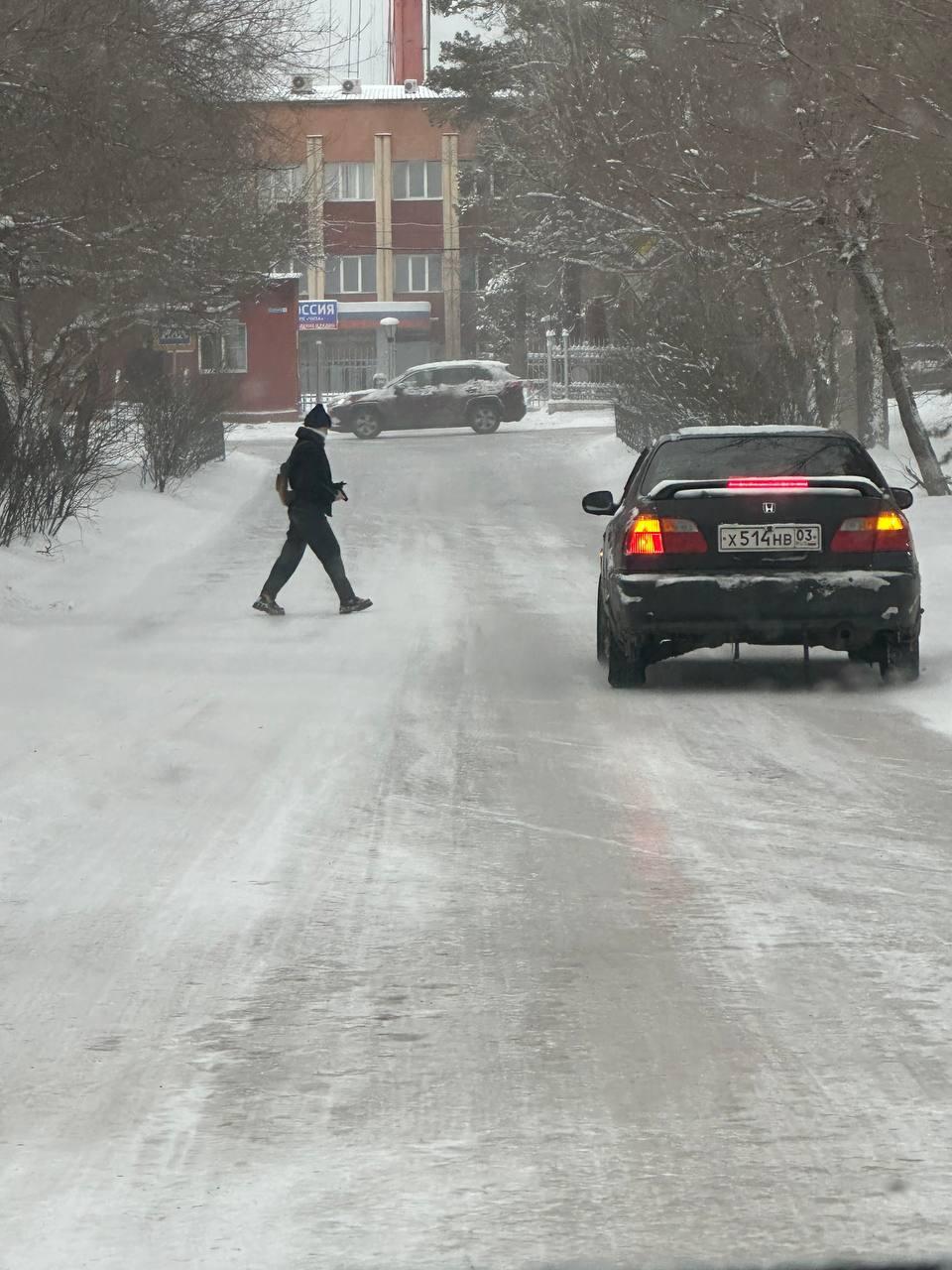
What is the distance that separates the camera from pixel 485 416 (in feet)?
167

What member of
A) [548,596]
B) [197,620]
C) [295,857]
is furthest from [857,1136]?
[548,596]

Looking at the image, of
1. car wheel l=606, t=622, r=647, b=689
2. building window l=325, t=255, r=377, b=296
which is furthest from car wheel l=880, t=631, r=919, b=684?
building window l=325, t=255, r=377, b=296

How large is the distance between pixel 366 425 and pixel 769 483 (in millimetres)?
40389

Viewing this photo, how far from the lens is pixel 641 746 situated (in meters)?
9.71

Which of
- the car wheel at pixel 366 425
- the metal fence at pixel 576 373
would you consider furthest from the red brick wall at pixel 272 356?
the car wheel at pixel 366 425

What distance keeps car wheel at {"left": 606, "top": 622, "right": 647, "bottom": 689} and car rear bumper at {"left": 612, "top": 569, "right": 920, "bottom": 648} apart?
0.33 m

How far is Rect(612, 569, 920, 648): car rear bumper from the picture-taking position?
1135 cm

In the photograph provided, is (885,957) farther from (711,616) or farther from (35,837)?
(711,616)

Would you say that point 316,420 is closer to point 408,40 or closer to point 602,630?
point 602,630

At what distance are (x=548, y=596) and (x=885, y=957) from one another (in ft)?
41.7

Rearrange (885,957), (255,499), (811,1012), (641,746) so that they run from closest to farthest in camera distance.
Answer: (811,1012) < (885,957) < (641,746) < (255,499)

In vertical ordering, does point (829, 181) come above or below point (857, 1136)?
above

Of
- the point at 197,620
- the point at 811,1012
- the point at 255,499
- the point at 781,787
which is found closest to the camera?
the point at 811,1012

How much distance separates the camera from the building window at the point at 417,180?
87.9m
